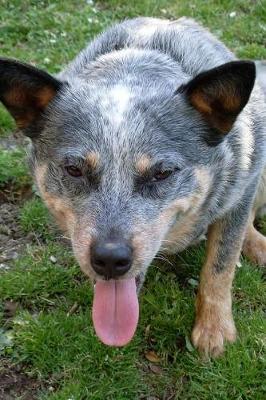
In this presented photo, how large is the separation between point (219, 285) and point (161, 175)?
1110 mm

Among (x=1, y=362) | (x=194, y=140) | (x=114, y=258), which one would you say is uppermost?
(x=194, y=140)

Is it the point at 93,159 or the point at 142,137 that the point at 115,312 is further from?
the point at 142,137

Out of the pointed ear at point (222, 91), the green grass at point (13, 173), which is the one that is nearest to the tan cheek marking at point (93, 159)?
the pointed ear at point (222, 91)

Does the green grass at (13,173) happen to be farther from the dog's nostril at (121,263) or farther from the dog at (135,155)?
the dog's nostril at (121,263)

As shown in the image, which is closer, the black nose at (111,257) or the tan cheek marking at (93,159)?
the black nose at (111,257)

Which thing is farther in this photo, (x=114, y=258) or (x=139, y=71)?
(x=139, y=71)

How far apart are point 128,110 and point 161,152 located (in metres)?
0.27

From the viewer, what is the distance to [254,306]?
15.2 feet

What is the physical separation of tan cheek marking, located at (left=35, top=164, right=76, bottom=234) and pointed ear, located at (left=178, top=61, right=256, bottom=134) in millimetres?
838

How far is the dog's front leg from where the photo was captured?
4.26m

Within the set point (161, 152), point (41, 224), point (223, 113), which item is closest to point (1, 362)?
point (41, 224)

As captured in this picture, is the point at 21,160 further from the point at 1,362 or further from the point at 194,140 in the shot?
the point at 194,140

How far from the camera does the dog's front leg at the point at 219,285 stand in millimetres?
4258

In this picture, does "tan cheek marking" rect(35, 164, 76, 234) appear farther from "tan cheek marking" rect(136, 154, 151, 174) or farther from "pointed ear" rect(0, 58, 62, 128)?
"tan cheek marking" rect(136, 154, 151, 174)
